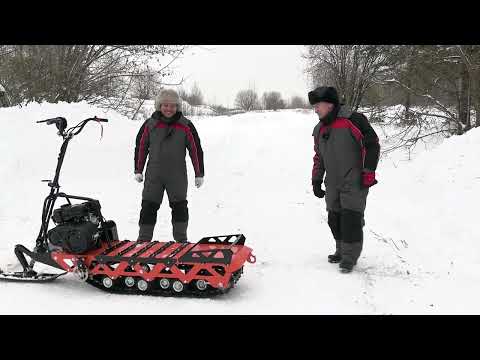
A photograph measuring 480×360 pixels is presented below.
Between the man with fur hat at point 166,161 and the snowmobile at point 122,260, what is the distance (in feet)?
2.35

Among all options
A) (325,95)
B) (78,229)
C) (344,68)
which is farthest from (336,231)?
(344,68)

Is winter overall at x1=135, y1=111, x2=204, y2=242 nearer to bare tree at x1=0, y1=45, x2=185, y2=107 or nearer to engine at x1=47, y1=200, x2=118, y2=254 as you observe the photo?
engine at x1=47, y1=200, x2=118, y2=254

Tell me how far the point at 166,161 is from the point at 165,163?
3 centimetres

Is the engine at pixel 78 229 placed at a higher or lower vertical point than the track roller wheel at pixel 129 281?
higher

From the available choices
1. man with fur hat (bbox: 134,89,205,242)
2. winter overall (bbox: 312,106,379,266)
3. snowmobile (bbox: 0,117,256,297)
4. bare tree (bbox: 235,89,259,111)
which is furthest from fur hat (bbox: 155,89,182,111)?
bare tree (bbox: 235,89,259,111)

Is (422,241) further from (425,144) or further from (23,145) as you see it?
(425,144)

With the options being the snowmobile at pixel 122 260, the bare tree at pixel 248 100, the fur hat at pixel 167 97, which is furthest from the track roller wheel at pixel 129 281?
the bare tree at pixel 248 100

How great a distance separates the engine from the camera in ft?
15.4

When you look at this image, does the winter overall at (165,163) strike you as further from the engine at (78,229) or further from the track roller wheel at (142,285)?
the track roller wheel at (142,285)

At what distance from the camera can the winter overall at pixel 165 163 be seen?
18.8ft

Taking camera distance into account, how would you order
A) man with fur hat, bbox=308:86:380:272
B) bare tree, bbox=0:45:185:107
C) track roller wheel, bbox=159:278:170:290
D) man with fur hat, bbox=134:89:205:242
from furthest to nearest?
bare tree, bbox=0:45:185:107 → man with fur hat, bbox=134:89:205:242 → man with fur hat, bbox=308:86:380:272 → track roller wheel, bbox=159:278:170:290

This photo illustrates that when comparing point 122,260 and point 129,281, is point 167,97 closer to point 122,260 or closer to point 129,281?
point 122,260

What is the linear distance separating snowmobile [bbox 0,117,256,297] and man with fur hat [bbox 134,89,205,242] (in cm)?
72

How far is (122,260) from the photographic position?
4.50 meters
